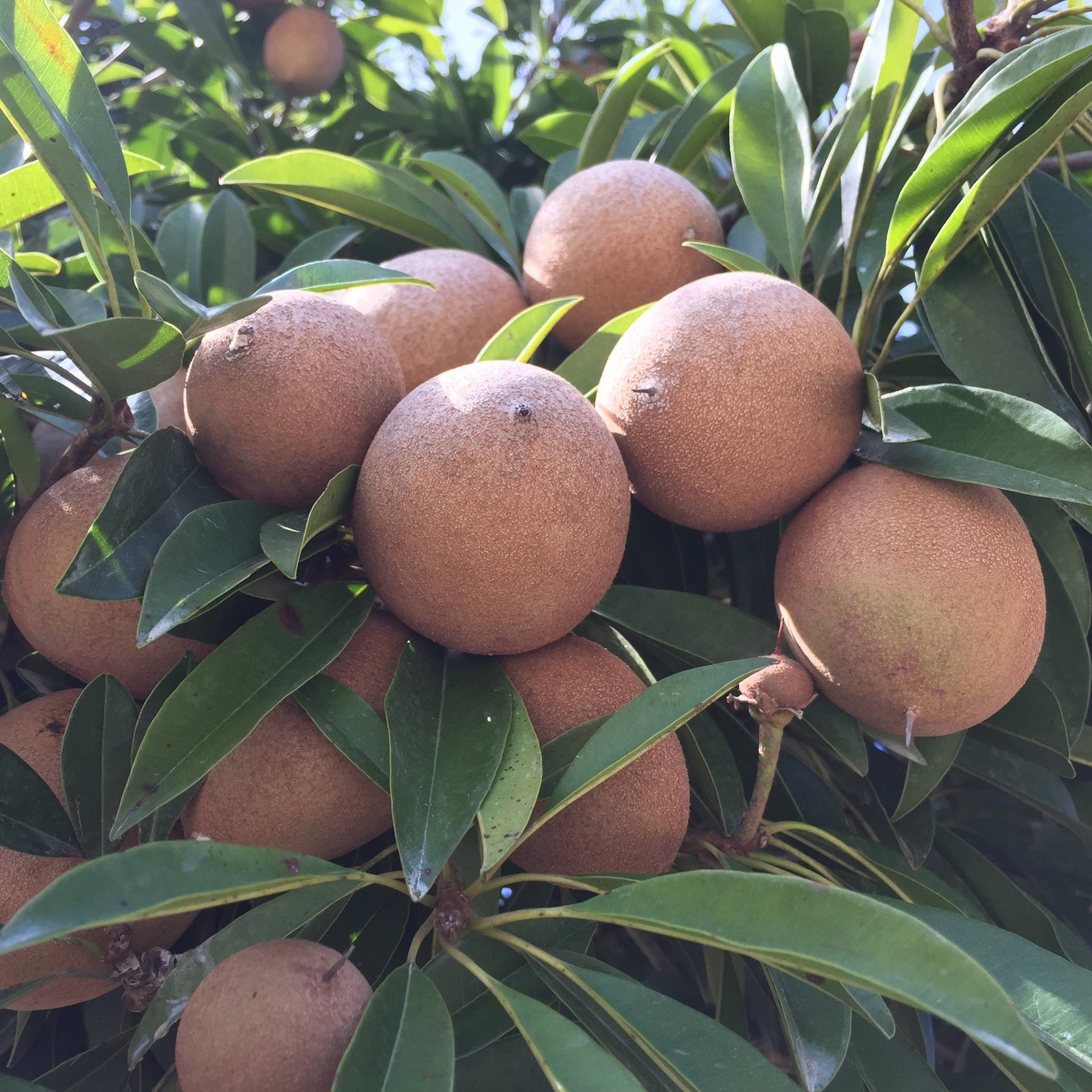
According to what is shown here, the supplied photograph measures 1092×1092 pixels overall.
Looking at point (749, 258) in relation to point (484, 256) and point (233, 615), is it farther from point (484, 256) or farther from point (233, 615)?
point (233, 615)

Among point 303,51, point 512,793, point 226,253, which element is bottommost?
point 512,793

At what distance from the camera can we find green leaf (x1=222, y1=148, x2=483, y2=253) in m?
Answer: 1.27

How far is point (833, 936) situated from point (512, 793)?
27 cm

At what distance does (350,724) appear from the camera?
0.87 metres

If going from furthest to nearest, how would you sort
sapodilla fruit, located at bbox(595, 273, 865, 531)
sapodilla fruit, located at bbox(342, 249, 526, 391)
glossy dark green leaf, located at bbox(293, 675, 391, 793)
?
sapodilla fruit, located at bbox(342, 249, 526, 391), sapodilla fruit, located at bbox(595, 273, 865, 531), glossy dark green leaf, located at bbox(293, 675, 391, 793)

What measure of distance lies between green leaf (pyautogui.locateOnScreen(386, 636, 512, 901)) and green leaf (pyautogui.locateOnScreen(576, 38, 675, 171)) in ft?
2.88

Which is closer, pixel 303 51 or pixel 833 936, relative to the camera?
pixel 833 936

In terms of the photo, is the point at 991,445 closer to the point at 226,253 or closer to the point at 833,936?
the point at 833,936

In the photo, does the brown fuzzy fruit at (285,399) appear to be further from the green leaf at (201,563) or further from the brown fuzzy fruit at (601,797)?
the brown fuzzy fruit at (601,797)

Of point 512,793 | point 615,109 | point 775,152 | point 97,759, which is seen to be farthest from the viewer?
point 615,109

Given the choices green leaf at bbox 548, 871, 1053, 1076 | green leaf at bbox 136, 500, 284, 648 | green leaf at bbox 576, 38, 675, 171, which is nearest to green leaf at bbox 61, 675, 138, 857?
green leaf at bbox 136, 500, 284, 648

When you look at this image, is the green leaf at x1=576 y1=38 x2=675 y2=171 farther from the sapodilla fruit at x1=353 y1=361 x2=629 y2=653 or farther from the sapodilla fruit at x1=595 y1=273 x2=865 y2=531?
the sapodilla fruit at x1=353 y1=361 x2=629 y2=653

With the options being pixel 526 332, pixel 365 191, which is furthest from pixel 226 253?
pixel 526 332

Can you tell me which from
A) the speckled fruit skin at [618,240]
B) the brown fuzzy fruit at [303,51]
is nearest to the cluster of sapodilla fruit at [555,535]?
the speckled fruit skin at [618,240]
